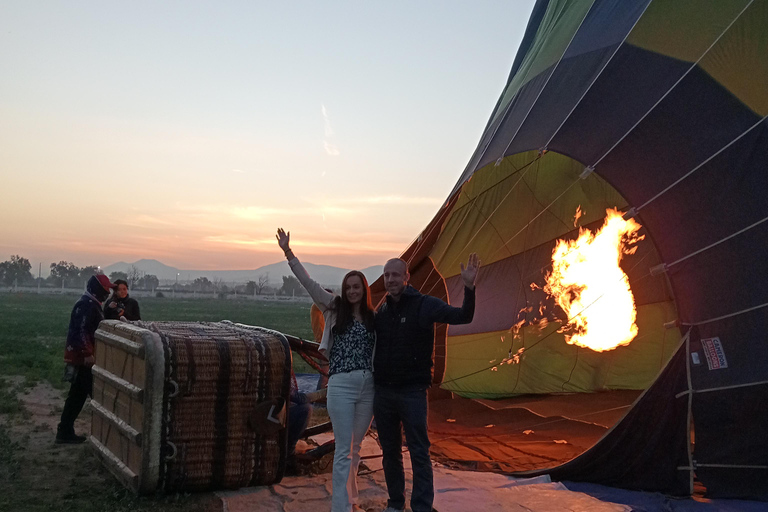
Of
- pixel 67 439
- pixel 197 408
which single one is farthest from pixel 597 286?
pixel 67 439

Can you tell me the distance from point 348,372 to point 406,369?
0.91ft

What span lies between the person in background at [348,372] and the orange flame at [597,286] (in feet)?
7.76

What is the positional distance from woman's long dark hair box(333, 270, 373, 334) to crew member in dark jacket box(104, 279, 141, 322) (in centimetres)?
270

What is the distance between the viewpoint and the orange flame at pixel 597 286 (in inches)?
198

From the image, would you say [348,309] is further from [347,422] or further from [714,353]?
[714,353]

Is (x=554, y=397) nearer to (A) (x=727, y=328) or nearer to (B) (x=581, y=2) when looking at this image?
Answer: (A) (x=727, y=328)

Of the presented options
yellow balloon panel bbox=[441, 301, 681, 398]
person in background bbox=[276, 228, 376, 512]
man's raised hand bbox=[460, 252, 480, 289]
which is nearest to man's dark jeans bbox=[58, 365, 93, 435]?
person in background bbox=[276, 228, 376, 512]

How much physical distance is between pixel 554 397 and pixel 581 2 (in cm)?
347

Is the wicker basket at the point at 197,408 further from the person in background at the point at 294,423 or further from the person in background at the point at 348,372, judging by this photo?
the person in background at the point at 348,372

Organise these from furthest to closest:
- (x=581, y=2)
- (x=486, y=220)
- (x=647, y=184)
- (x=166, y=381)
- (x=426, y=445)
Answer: (x=486, y=220), (x=581, y=2), (x=647, y=184), (x=166, y=381), (x=426, y=445)

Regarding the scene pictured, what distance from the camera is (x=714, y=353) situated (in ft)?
12.8

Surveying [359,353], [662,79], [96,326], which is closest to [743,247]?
[662,79]

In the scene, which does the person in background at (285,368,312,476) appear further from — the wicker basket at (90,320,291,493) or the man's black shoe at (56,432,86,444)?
the man's black shoe at (56,432,86,444)

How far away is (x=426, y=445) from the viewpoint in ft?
10.6
